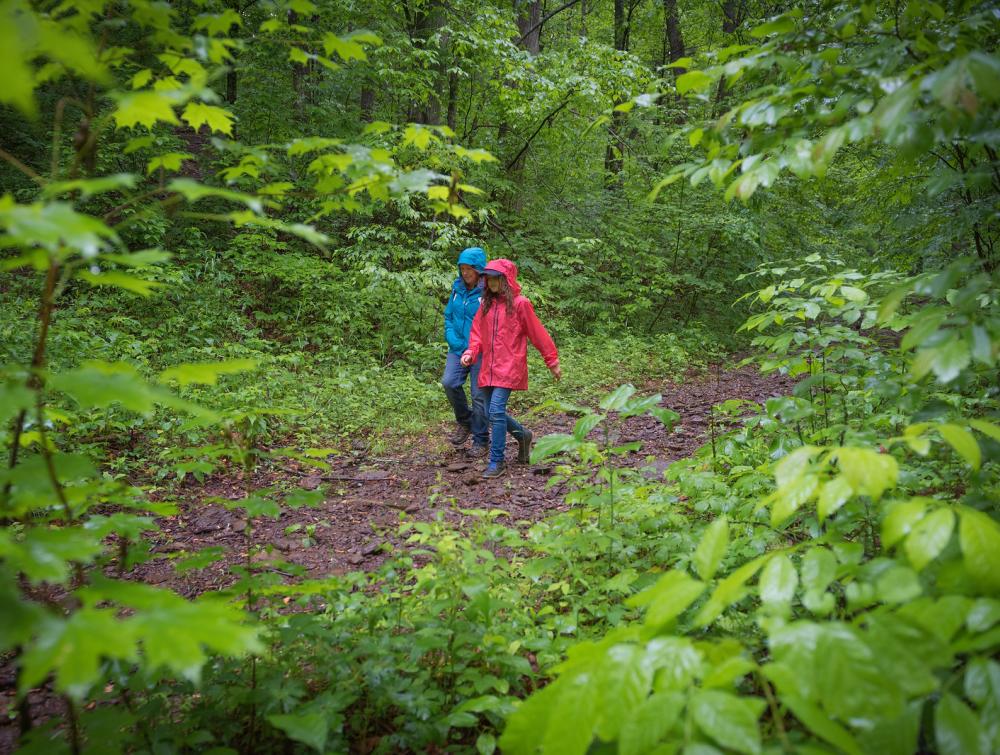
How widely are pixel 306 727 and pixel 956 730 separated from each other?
5.89 ft

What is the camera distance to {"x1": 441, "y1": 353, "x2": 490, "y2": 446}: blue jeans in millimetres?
6320

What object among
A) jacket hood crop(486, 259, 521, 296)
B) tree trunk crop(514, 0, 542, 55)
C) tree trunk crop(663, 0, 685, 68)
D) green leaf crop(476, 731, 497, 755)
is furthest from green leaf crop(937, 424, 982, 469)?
tree trunk crop(663, 0, 685, 68)

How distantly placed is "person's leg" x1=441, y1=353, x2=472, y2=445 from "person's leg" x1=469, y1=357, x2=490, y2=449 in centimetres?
12

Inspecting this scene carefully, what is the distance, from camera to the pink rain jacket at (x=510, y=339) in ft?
19.0

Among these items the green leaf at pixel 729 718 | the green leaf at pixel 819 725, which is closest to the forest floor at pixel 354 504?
the green leaf at pixel 729 718

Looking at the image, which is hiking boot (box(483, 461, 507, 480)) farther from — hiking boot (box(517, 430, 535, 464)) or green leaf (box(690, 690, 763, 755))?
green leaf (box(690, 690, 763, 755))

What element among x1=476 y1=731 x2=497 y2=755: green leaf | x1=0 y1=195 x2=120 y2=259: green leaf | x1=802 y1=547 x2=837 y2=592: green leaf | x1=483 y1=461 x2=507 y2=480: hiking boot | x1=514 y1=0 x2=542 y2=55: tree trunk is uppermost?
x1=514 y1=0 x2=542 y2=55: tree trunk

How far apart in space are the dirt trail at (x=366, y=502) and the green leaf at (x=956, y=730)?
2310mm

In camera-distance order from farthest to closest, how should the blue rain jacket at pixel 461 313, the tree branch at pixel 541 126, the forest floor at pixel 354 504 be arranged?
the tree branch at pixel 541 126
the blue rain jacket at pixel 461 313
the forest floor at pixel 354 504

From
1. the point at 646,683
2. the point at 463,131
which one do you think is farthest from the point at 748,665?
the point at 463,131

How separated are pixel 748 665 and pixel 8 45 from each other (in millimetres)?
2075

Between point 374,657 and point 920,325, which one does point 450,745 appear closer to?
point 374,657

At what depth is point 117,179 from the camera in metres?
1.36

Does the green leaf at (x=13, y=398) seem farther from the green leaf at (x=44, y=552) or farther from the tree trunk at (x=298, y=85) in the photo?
the tree trunk at (x=298, y=85)
